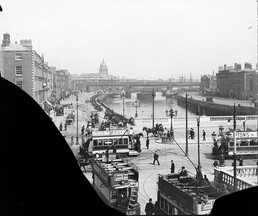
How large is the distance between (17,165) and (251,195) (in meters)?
0.50

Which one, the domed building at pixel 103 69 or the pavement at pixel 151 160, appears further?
the pavement at pixel 151 160

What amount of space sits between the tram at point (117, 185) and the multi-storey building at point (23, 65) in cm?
29

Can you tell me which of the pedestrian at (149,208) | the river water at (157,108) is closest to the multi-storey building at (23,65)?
the pedestrian at (149,208)

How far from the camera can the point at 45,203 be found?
2.57 feet

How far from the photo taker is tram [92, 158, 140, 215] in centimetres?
91

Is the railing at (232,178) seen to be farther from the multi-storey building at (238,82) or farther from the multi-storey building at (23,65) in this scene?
the multi-storey building at (23,65)

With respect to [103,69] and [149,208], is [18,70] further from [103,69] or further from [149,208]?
[149,208]

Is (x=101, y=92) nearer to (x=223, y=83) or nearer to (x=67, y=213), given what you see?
(x=223, y=83)

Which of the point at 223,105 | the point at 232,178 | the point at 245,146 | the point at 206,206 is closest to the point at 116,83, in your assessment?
the point at 223,105

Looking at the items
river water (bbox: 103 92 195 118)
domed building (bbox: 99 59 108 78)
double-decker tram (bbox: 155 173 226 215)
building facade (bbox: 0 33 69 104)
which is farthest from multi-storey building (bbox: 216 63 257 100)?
river water (bbox: 103 92 195 118)

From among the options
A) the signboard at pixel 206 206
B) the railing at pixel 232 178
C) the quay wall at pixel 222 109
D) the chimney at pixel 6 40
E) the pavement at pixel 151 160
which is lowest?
the pavement at pixel 151 160

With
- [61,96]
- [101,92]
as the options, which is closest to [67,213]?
[61,96]

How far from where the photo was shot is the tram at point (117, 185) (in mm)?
910

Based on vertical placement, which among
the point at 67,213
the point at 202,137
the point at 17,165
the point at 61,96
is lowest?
the point at 202,137
